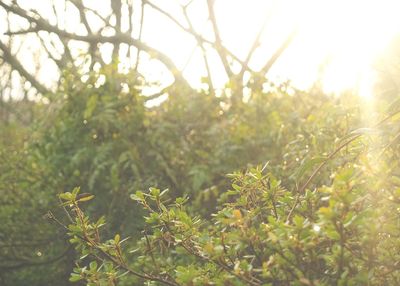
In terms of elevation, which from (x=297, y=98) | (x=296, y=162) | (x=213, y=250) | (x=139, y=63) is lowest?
(x=213, y=250)

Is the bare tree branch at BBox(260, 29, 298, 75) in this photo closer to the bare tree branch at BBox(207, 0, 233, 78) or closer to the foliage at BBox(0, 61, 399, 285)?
the bare tree branch at BBox(207, 0, 233, 78)

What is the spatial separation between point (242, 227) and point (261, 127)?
8.78 feet

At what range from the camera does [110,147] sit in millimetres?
3727

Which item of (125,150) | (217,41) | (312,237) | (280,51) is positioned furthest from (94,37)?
(312,237)

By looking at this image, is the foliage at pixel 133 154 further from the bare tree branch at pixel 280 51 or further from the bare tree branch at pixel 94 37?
the bare tree branch at pixel 94 37

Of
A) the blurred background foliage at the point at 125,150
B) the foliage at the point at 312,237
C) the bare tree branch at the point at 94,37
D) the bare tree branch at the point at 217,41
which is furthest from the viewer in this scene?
the bare tree branch at the point at 94,37

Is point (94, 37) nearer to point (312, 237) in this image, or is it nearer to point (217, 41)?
point (217, 41)

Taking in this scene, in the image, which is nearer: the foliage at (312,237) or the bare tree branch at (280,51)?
the foliage at (312,237)

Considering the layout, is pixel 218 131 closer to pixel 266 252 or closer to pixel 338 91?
pixel 338 91

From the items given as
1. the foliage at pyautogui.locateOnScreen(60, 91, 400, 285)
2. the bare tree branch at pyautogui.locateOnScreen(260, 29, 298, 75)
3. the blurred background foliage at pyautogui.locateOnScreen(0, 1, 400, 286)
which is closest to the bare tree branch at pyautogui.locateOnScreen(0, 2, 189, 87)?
the bare tree branch at pyautogui.locateOnScreen(260, 29, 298, 75)

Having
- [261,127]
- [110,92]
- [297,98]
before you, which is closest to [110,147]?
[110,92]

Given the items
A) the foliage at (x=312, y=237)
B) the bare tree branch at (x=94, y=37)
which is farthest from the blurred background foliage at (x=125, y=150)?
the foliage at (x=312, y=237)

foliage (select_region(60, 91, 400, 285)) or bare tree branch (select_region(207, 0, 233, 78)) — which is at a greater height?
bare tree branch (select_region(207, 0, 233, 78))

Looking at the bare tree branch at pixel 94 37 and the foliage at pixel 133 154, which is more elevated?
the bare tree branch at pixel 94 37
